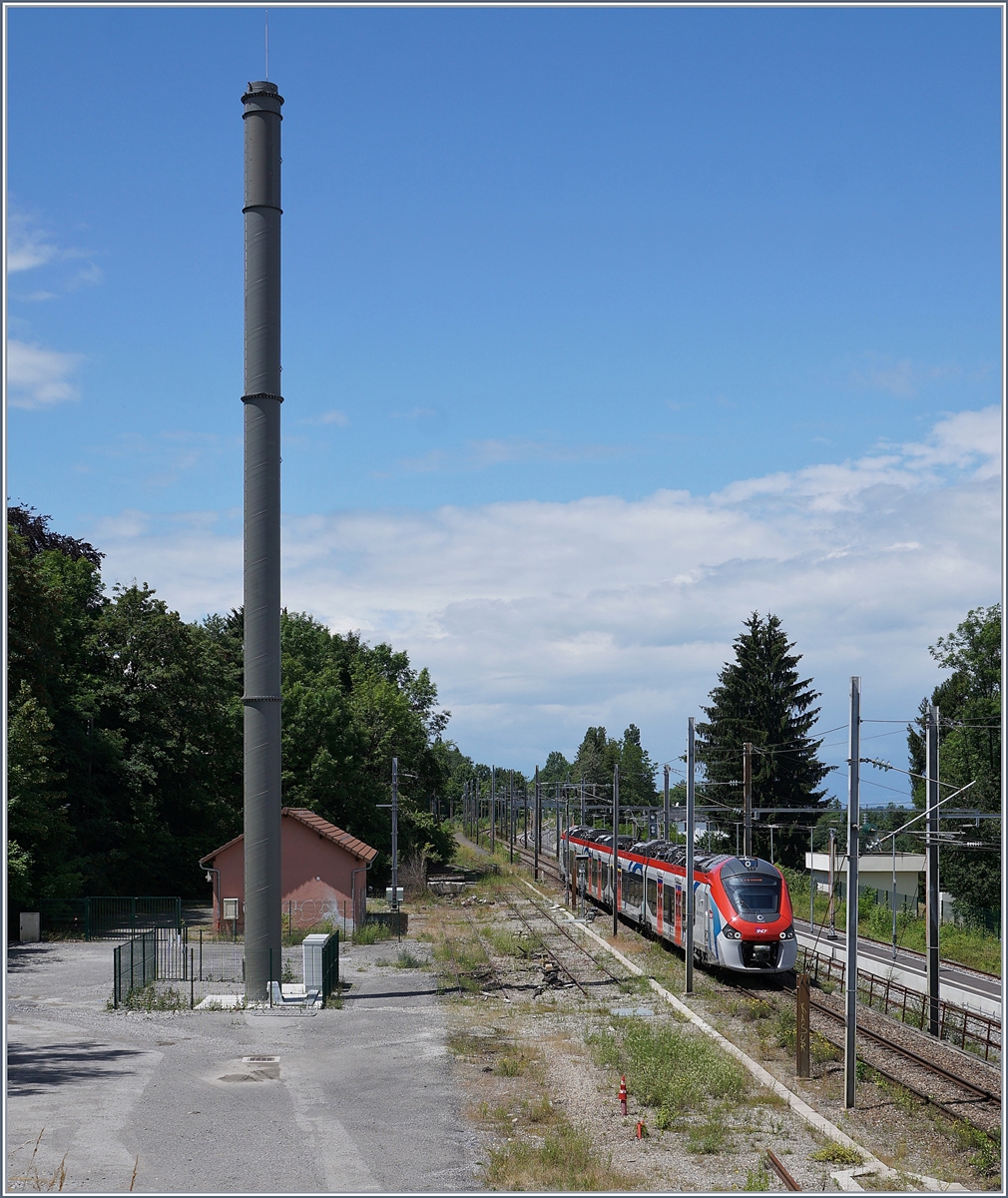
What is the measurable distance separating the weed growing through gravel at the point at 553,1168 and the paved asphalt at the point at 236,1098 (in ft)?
1.59

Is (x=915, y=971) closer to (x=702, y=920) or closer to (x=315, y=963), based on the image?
(x=702, y=920)

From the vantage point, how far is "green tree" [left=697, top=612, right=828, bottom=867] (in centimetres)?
7962

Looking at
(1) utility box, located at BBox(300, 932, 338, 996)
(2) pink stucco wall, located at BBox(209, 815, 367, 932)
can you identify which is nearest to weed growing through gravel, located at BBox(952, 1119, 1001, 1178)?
(1) utility box, located at BBox(300, 932, 338, 996)

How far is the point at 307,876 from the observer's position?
4475cm

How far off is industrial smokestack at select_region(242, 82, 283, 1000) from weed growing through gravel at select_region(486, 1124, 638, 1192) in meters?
14.5

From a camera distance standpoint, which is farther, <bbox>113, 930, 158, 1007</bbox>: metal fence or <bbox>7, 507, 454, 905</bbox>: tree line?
<bbox>7, 507, 454, 905</bbox>: tree line

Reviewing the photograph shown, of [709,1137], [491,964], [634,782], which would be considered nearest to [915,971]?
[491,964]

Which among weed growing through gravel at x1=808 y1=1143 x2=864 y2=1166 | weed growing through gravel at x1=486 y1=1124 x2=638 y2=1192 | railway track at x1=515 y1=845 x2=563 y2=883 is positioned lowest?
railway track at x1=515 y1=845 x2=563 y2=883

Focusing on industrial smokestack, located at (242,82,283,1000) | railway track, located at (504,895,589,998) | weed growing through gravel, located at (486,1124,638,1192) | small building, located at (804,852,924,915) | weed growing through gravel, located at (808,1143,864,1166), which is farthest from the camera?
small building, located at (804,852,924,915)

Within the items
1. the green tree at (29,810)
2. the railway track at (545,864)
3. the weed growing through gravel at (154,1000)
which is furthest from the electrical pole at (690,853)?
the railway track at (545,864)

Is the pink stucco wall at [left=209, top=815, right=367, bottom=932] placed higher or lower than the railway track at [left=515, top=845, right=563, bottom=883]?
higher

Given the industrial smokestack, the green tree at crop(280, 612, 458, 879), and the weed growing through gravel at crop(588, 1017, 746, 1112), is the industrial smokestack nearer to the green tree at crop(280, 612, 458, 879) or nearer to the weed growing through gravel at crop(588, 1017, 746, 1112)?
the weed growing through gravel at crop(588, 1017, 746, 1112)

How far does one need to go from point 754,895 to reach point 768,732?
160 ft

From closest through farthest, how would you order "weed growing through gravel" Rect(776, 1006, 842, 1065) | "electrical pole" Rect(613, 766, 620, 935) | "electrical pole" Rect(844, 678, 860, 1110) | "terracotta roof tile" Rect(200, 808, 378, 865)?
"electrical pole" Rect(844, 678, 860, 1110) → "weed growing through gravel" Rect(776, 1006, 842, 1065) → "terracotta roof tile" Rect(200, 808, 378, 865) → "electrical pole" Rect(613, 766, 620, 935)
